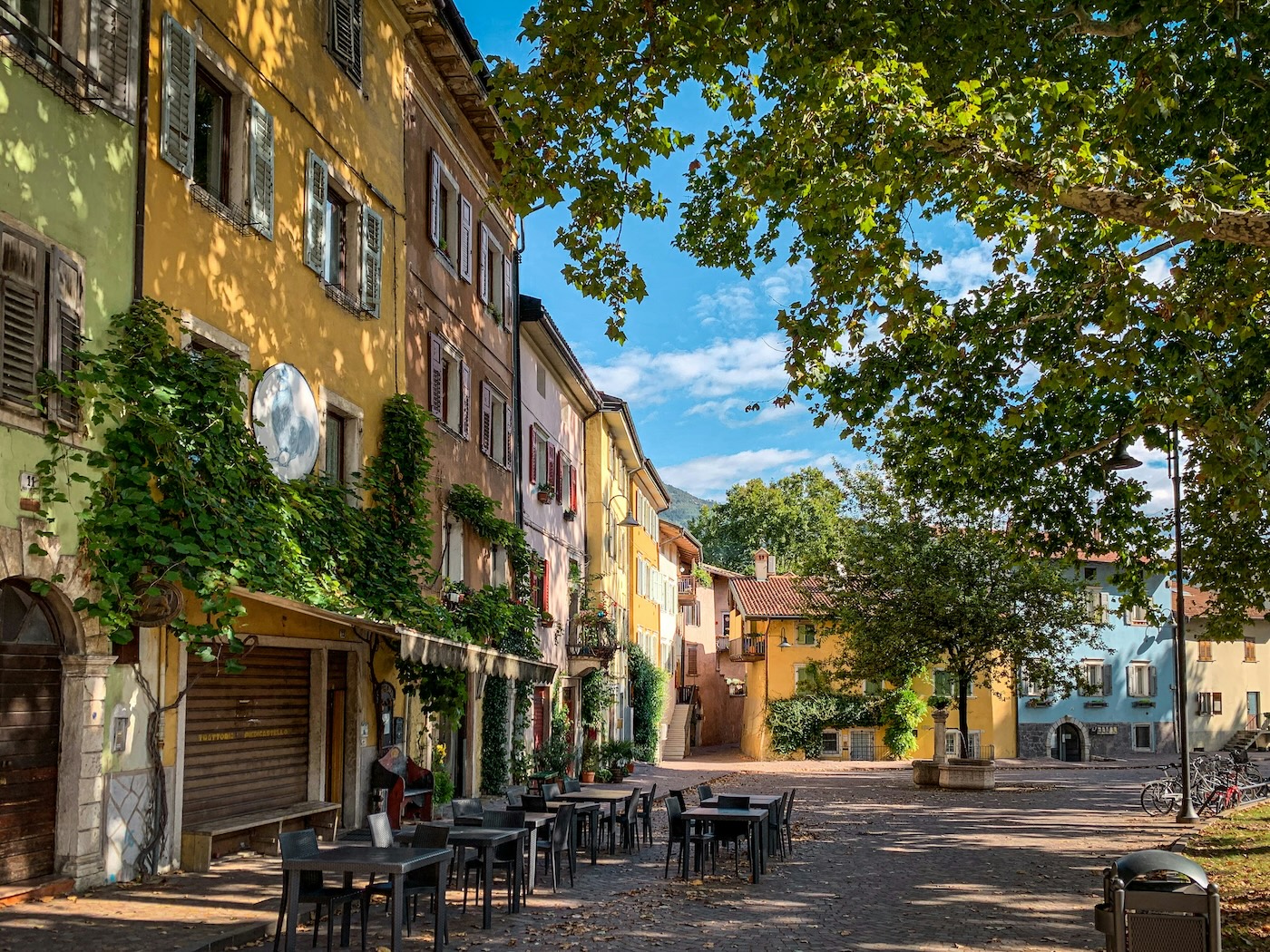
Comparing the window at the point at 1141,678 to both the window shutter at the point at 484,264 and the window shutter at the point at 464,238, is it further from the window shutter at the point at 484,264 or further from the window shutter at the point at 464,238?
the window shutter at the point at 464,238

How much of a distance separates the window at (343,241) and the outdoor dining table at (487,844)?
24.7 feet

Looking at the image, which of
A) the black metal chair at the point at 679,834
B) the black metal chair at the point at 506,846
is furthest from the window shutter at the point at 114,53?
the black metal chair at the point at 679,834

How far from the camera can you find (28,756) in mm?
10172

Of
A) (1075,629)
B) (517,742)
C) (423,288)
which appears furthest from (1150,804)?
(423,288)

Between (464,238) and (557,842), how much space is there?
40.9 feet

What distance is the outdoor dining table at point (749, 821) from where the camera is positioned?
1355cm

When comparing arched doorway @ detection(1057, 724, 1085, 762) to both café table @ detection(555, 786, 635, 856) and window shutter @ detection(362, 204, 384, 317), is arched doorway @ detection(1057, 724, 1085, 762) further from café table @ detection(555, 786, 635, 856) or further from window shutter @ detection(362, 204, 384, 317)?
window shutter @ detection(362, 204, 384, 317)

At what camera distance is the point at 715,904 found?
470 inches

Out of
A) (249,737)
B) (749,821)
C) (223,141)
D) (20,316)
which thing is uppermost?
(223,141)

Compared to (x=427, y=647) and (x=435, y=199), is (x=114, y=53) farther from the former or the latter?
(x=435, y=199)

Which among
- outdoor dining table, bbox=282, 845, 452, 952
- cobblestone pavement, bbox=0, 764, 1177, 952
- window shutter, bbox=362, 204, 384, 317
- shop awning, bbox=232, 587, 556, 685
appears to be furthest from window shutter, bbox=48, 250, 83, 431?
window shutter, bbox=362, 204, 384, 317

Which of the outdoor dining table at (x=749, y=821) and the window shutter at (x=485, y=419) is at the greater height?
the window shutter at (x=485, y=419)

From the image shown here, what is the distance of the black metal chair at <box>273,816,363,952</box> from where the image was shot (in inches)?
350

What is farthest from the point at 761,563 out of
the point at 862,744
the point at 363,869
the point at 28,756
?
the point at 363,869
